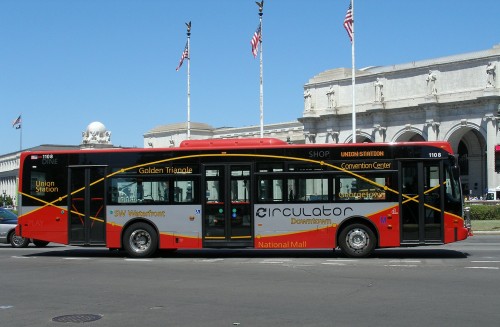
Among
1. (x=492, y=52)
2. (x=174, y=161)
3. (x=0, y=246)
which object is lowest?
(x=0, y=246)

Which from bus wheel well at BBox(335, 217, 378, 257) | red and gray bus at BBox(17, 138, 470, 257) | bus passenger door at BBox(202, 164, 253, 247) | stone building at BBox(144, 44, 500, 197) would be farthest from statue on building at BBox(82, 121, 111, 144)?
bus wheel well at BBox(335, 217, 378, 257)

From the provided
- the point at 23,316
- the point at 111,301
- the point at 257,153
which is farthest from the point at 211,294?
the point at 257,153

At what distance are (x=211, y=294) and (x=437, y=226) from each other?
322 inches

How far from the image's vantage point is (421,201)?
18344 mm

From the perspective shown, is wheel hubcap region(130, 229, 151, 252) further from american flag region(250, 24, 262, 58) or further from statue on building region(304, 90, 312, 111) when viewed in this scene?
statue on building region(304, 90, 312, 111)

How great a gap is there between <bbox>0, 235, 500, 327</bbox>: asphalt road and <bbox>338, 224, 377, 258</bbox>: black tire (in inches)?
16.9

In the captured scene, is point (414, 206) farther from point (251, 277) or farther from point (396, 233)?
point (251, 277)

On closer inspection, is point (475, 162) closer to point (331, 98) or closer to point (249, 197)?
point (331, 98)

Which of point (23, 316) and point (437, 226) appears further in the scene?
point (437, 226)

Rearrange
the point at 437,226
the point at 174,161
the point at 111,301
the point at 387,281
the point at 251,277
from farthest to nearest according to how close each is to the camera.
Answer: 1. the point at 174,161
2. the point at 437,226
3. the point at 251,277
4. the point at 387,281
5. the point at 111,301

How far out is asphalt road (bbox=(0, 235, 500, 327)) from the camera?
9.87m

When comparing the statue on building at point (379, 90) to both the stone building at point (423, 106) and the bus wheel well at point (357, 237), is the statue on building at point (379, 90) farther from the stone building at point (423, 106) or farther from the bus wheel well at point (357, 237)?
the bus wheel well at point (357, 237)

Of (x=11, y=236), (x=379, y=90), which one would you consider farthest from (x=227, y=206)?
(x=379, y=90)

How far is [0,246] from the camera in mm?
26688
